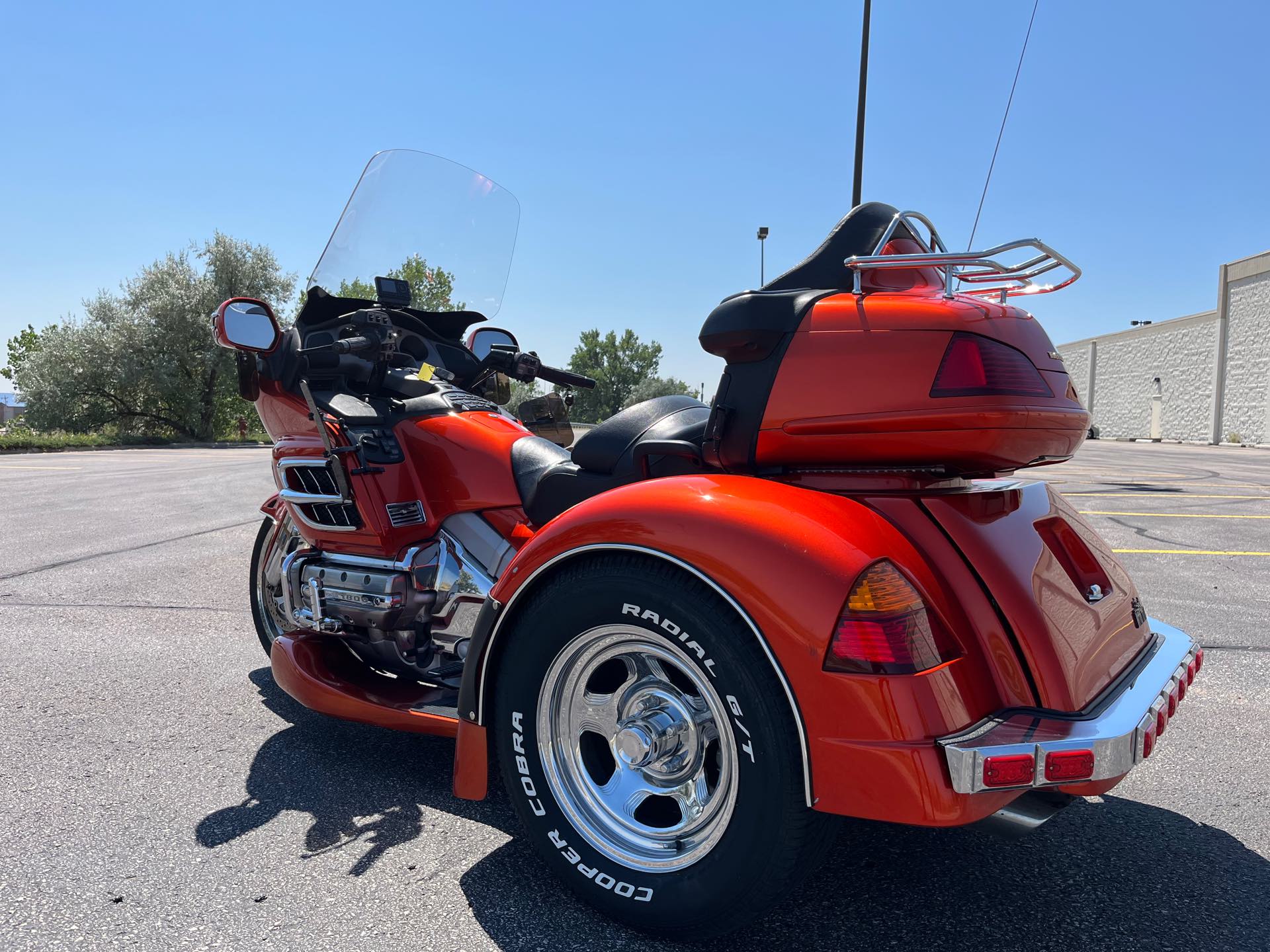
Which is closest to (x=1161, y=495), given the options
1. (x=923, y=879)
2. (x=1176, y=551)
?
(x=1176, y=551)

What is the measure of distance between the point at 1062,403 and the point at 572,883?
1.63 meters

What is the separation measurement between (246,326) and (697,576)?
2.12m

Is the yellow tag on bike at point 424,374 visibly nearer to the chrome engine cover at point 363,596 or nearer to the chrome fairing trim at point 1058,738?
the chrome engine cover at point 363,596

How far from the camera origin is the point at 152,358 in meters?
33.8

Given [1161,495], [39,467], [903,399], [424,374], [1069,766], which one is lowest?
[1161,495]

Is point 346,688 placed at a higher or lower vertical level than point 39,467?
higher

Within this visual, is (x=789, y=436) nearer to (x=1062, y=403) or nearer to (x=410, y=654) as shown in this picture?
(x=1062, y=403)

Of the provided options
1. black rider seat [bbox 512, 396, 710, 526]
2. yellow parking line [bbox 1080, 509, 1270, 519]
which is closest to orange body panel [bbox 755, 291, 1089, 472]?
black rider seat [bbox 512, 396, 710, 526]

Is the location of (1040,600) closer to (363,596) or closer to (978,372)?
(978,372)

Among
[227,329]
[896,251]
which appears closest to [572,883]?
[896,251]

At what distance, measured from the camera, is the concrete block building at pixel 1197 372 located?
36.5m

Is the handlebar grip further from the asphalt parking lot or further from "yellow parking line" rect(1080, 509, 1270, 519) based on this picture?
"yellow parking line" rect(1080, 509, 1270, 519)

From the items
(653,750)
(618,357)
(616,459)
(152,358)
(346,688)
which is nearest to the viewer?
(653,750)

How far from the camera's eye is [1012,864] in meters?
2.30
